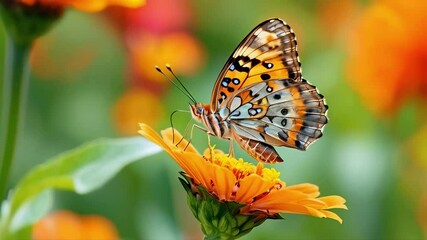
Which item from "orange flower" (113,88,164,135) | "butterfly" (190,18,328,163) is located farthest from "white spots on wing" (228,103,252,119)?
"orange flower" (113,88,164,135)

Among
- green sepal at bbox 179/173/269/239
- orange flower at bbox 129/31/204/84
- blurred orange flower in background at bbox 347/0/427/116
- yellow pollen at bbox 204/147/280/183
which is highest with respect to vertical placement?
orange flower at bbox 129/31/204/84

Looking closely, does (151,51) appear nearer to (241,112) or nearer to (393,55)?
(393,55)

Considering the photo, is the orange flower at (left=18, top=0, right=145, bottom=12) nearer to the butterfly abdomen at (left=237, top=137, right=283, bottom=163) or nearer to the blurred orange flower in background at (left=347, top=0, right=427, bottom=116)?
the butterfly abdomen at (left=237, top=137, right=283, bottom=163)

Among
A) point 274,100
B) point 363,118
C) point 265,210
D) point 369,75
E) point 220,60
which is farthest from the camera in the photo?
point 220,60

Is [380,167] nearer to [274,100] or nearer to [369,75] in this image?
[369,75]

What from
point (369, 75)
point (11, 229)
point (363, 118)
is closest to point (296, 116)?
point (11, 229)

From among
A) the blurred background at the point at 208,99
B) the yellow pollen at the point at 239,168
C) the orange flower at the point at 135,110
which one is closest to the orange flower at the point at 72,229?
the blurred background at the point at 208,99

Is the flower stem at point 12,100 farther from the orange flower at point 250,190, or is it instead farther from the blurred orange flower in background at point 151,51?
the blurred orange flower in background at point 151,51
